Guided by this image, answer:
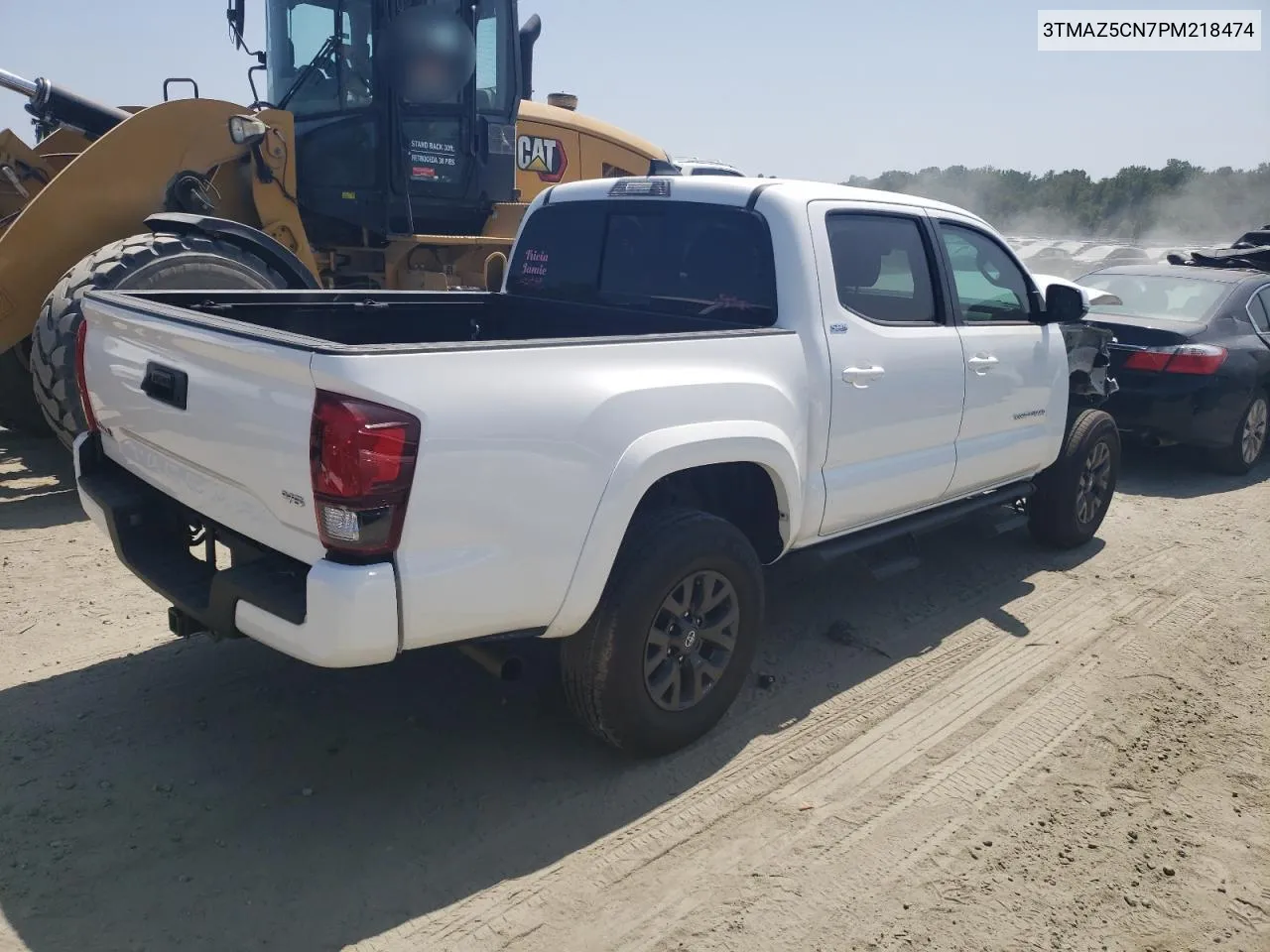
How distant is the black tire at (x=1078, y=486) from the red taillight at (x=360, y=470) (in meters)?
4.36

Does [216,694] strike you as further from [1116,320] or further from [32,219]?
[1116,320]

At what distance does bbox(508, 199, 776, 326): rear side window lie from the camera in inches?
160

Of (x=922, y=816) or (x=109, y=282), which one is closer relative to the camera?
(x=922, y=816)

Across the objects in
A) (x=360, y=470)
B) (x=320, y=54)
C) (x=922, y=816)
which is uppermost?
(x=320, y=54)

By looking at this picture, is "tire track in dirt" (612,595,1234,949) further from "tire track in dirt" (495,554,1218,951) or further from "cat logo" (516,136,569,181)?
"cat logo" (516,136,569,181)

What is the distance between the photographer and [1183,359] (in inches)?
305

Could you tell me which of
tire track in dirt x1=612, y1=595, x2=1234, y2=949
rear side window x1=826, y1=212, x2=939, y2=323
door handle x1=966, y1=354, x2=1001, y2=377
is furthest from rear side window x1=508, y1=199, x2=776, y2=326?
tire track in dirt x1=612, y1=595, x2=1234, y2=949

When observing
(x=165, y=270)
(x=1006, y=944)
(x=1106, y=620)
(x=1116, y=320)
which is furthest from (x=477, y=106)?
(x=1006, y=944)

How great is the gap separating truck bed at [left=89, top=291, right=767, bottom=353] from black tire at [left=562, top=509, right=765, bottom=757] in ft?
2.65

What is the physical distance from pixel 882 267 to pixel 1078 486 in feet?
7.90

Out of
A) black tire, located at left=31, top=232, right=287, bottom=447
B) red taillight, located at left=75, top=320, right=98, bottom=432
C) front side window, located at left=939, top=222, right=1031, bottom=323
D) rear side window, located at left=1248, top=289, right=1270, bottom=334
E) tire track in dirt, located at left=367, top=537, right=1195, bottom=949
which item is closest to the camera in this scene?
tire track in dirt, located at left=367, top=537, right=1195, bottom=949

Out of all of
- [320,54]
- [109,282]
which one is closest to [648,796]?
[109,282]

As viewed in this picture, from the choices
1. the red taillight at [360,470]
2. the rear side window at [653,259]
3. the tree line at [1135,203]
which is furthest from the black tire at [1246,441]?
the tree line at [1135,203]

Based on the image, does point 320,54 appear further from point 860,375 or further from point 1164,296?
point 1164,296
